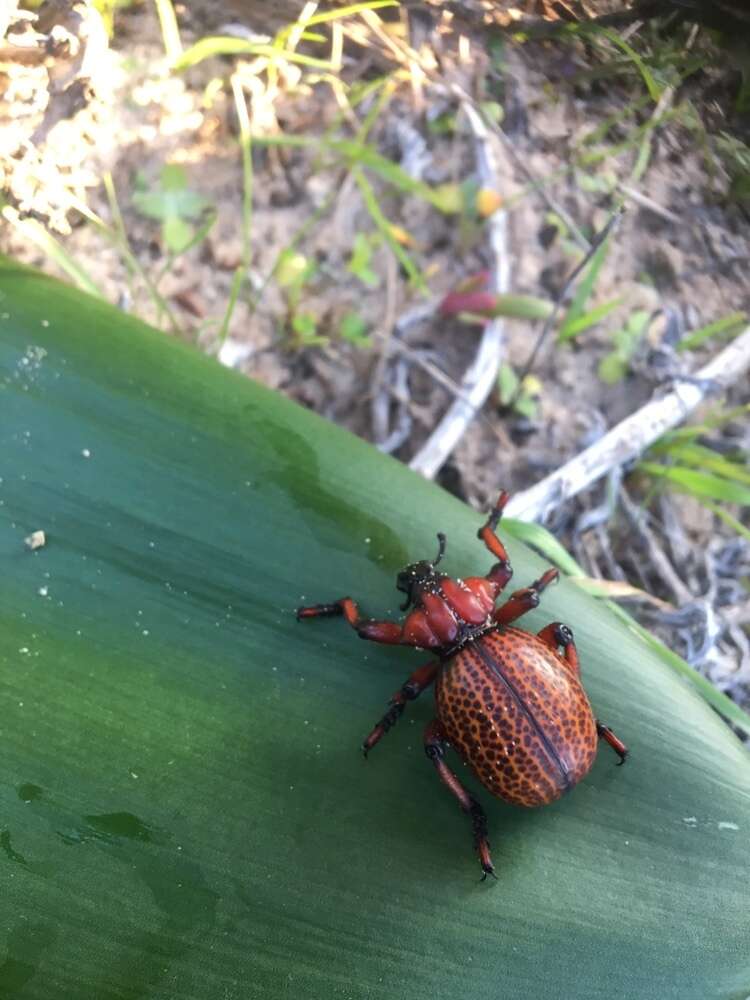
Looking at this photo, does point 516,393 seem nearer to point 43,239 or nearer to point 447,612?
point 447,612

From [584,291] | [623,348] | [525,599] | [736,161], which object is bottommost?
[525,599]

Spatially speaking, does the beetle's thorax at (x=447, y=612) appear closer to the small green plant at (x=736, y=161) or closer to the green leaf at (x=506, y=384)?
the small green plant at (x=736, y=161)

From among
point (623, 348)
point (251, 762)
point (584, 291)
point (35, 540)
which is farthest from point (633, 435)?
point (35, 540)

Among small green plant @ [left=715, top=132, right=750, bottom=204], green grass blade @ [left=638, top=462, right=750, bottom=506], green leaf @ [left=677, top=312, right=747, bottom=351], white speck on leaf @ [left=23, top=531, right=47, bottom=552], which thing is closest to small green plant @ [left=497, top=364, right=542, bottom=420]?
green grass blade @ [left=638, top=462, right=750, bottom=506]

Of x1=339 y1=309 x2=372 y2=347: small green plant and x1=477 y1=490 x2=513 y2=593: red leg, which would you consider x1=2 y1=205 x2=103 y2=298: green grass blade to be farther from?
x1=477 y1=490 x2=513 y2=593: red leg

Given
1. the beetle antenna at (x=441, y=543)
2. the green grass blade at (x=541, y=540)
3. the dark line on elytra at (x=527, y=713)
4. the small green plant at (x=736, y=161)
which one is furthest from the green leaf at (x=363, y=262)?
the dark line on elytra at (x=527, y=713)

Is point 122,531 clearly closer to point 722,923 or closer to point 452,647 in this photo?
point 452,647
